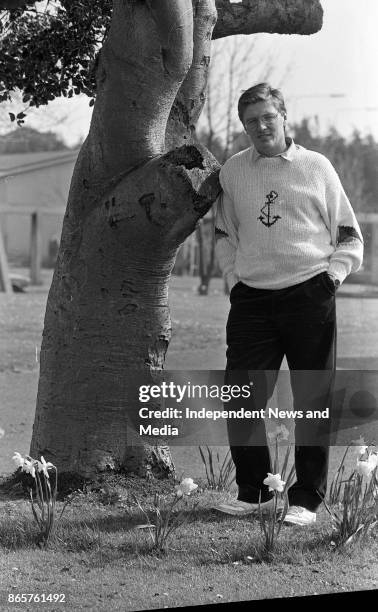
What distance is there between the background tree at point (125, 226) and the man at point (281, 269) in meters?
0.16

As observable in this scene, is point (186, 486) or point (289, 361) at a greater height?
point (289, 361)

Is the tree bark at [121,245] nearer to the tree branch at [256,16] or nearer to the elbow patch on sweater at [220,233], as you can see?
the elbow patch on sweater at [220,233]

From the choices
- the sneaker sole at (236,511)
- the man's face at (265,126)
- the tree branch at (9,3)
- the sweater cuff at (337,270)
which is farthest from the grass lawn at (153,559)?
the tree branch at (9,3)

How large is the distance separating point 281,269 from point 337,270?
184 millimetres

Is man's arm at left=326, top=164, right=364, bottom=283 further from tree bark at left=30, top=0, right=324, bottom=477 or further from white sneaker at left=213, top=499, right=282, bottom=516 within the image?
white sneaker at left=213, top=499, right=282, bottom=516

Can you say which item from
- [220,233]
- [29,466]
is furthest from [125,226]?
[29,466]

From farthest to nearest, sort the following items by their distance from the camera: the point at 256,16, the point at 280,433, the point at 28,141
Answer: the point at 28,141 → the point at 256,16 → the point at 280,433

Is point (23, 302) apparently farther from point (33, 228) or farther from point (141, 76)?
point (141, 76)

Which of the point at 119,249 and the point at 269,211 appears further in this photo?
the point at 119,249

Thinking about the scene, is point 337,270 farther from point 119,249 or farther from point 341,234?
point 119,249

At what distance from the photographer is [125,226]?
3.89 m

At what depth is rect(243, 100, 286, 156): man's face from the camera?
3637 millimetres

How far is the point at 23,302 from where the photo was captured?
24.0ft

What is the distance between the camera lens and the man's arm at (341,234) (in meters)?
3.68
